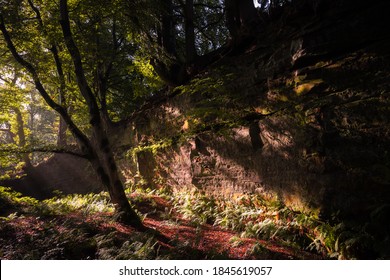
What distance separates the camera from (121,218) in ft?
26.1

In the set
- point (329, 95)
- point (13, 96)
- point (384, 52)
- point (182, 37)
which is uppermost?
point (182, 37)

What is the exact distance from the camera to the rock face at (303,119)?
18.7ft

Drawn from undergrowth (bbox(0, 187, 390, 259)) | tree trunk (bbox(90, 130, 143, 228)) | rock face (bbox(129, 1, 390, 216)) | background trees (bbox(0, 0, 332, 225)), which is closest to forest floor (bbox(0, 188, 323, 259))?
undergrowth (bbox(0, 187, 390, 259))

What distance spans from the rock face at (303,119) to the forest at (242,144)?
32mm

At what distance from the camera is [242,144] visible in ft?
27.4

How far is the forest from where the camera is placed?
566 cm

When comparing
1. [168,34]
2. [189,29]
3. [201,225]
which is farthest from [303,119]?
[168,34]

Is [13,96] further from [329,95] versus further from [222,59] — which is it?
[329,95]

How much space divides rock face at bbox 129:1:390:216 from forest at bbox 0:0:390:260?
0.03 metres

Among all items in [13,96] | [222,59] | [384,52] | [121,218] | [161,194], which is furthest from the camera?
[13,96]

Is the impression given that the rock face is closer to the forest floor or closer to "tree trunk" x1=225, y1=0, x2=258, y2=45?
"tree trunk" x1=225, y1=0, x2=258, y2=45

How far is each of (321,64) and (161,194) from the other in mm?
8218

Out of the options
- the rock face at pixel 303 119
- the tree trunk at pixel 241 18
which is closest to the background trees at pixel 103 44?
the tree trunk at pixel 241 18
